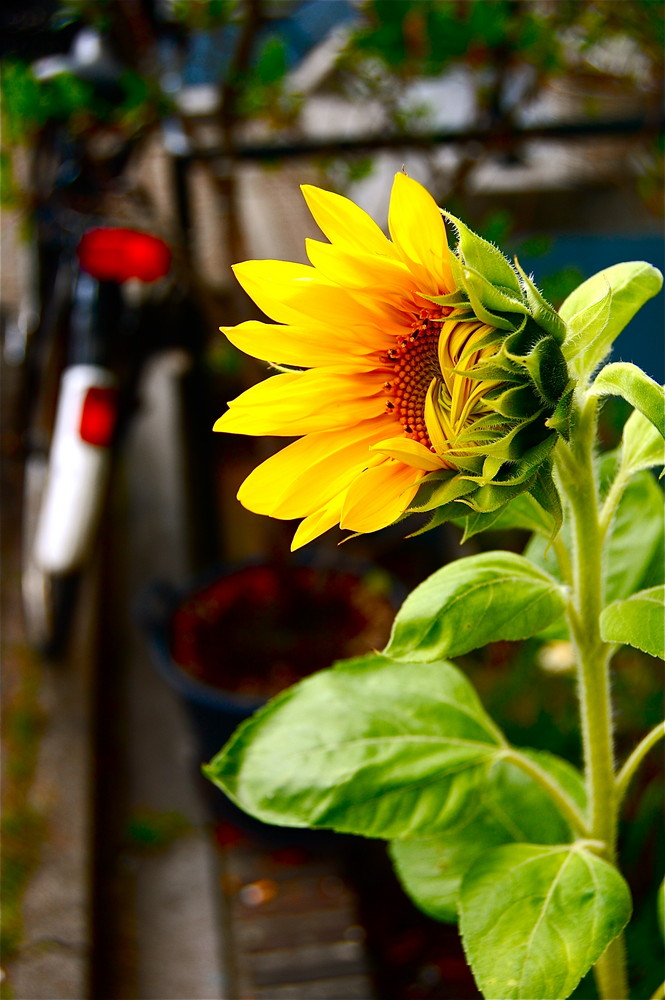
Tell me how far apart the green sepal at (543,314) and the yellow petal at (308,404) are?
0.34 feet

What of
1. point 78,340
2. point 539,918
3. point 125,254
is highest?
point 125,254

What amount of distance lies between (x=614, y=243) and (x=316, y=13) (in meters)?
1.06

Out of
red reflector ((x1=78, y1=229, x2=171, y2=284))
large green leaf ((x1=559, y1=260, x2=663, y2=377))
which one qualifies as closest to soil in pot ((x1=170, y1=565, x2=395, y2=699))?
red reflector ((x1=78, y1=229, x2=171, y2=284))

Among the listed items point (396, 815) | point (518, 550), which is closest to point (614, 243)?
point (518, 550)

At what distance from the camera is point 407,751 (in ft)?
2.94

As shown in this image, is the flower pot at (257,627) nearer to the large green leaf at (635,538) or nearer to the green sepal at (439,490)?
the large green leaf at (635,538)

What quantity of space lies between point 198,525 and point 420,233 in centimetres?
210

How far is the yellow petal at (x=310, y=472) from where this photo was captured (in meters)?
0.60

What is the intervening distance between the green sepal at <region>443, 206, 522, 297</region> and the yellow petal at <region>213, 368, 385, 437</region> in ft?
0.31

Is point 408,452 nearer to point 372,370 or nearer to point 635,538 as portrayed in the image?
point 372,370

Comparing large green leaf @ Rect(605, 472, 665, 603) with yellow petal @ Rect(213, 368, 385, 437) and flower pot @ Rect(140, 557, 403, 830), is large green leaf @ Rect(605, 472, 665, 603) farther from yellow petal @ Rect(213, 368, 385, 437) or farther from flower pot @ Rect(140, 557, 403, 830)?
flower pot @ Rect(140, 557, 403, 830)

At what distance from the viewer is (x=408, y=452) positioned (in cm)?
56


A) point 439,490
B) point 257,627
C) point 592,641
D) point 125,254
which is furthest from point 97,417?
point 439,490

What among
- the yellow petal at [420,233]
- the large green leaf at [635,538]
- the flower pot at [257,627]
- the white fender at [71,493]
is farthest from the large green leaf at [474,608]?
the white fender at [71,493]
